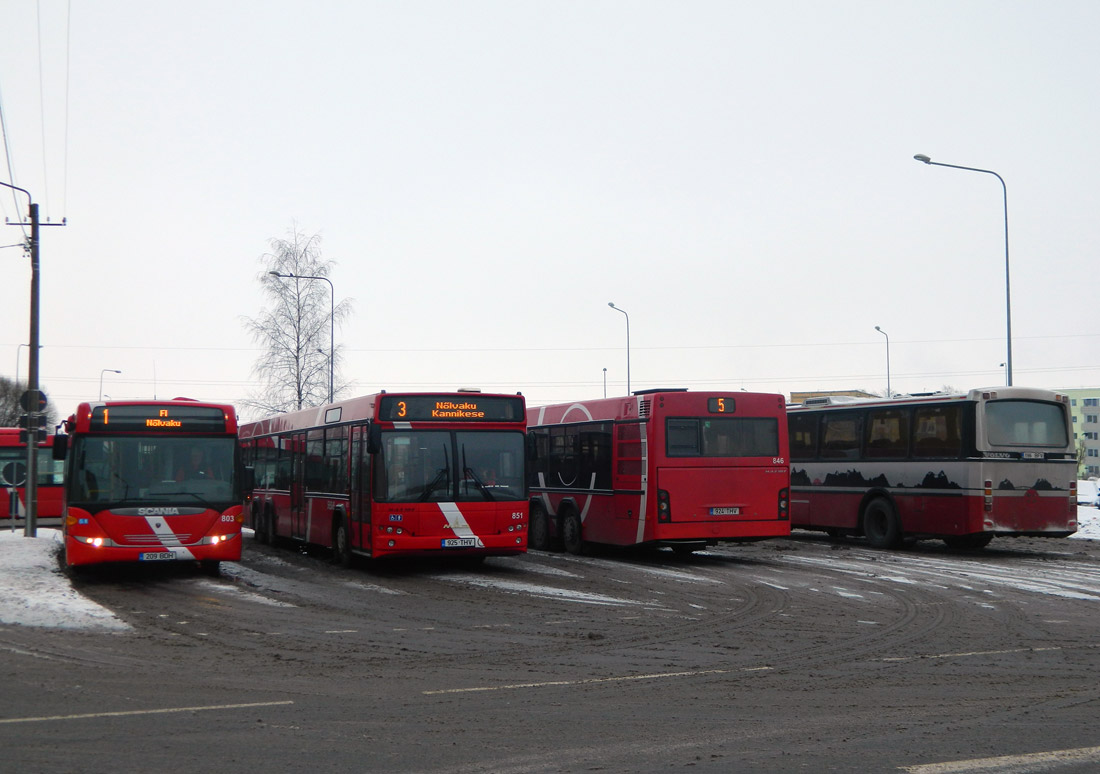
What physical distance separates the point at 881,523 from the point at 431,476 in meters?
10.1

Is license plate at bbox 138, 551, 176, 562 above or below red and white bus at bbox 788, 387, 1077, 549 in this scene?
below

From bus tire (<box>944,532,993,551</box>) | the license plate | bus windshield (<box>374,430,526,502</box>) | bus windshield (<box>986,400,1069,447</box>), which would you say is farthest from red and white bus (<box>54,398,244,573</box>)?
bus windshield (<box>986,400,1069,447</box>)

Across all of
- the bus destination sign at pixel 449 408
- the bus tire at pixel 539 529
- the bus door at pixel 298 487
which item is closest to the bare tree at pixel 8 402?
the bus door at pixel 298 487

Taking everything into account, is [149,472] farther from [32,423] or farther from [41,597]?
[32,423]

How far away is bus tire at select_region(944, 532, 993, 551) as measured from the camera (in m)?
21.1

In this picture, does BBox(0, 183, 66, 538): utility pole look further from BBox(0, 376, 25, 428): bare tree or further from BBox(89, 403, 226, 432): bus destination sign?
BBox(0, 376, 25, 428): bare tree

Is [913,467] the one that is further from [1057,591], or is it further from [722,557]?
[1057,591]

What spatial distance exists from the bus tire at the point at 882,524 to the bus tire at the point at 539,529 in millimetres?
6365

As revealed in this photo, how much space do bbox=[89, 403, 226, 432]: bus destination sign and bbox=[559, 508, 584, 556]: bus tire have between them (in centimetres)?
721

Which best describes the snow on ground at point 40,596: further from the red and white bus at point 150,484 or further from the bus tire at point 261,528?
the bus tire at point 261,528

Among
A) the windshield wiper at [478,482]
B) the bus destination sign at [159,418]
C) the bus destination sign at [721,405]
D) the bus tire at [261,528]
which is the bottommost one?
the bus tire at [261,528]

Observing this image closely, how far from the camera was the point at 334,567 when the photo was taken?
64.4 feet

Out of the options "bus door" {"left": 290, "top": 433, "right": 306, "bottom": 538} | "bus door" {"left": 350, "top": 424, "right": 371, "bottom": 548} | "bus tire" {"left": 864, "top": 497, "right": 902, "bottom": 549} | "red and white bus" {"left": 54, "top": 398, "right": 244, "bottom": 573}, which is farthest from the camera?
"bus tire" {"left": 864, "top": 497, "right": 902, "bottom": 549}

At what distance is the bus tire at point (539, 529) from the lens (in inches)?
911
